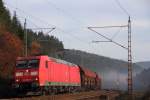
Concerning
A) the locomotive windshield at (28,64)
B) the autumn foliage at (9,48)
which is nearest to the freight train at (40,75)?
the locomotive windshield at (28,64)

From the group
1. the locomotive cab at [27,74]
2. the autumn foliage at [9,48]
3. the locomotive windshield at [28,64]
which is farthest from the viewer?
the autumn foliage at [9,48]

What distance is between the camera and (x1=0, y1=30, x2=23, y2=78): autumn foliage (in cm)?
7594

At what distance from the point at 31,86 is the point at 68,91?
12.5m

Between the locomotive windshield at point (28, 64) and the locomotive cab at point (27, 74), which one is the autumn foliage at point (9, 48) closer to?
the locomotive windshield at point (28, 64)

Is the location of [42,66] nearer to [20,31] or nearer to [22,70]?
[22,70]

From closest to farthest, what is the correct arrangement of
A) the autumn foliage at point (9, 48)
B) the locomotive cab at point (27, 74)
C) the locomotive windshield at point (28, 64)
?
the locomotive cab at point (27, 74) → the locomotive windshield at point (28, 64) → the autumn foliage at point (9, 48)

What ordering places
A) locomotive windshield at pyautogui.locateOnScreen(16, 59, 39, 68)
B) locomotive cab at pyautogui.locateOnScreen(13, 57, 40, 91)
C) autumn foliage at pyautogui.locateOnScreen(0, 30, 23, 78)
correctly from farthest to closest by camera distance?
autumn foliage at pyautogui.locateOnScreen(0, 30, 23, 78) → locomotive windshield at pyautogui.locateOnScreen(16, 59, 39, 68) → locomotive cab at pyautogui.locateOnScreen(13, 57, 40, 91)

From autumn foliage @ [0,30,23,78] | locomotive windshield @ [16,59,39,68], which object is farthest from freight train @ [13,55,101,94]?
autumn foliage @ [0,30,23,78]

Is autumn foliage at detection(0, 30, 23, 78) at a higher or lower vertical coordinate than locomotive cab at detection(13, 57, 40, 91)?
higher

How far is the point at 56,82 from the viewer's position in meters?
A: 47.0

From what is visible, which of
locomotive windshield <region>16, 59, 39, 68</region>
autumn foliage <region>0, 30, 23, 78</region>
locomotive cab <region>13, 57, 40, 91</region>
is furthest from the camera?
autumn foliage <region>0, 30, 23, 78</region>

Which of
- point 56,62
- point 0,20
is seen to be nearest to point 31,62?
point 56,62

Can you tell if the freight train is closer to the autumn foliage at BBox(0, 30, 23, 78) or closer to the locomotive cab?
the locomotive cab

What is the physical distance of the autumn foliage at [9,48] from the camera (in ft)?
249
